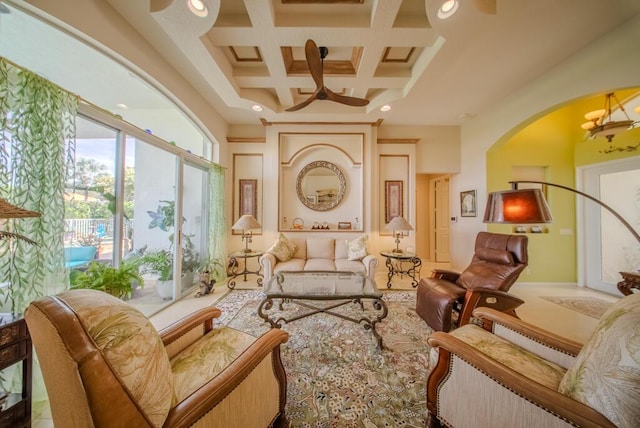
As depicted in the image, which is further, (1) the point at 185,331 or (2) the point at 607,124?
(2) the point at 607,124

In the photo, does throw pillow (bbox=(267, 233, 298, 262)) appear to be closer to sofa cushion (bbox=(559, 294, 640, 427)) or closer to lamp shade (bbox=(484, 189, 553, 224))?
lamp shade (bbox=(484, 189, 553, 224))

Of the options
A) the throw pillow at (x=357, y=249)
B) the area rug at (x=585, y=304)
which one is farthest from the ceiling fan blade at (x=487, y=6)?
the area rug at (x=585, y=304)

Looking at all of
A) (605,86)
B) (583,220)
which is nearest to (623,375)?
(605,86)

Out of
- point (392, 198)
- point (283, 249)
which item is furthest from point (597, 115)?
point (283, 249)

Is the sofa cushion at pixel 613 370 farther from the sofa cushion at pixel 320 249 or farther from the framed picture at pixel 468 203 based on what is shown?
the framed picture at pixel 468 203

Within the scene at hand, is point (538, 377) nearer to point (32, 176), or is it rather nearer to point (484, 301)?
point (484, 301)

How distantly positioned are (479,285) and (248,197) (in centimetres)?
413

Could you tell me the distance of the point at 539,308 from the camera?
3041 millimetres

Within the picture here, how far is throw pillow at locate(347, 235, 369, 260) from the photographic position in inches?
146

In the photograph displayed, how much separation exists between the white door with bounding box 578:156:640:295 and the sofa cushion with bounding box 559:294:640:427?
14.0 ft

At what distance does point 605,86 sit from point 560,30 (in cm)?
79

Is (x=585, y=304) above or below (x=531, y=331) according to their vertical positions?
below

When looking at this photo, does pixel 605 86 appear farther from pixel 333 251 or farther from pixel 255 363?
pixel 255 363

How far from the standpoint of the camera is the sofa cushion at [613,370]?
0.73m
